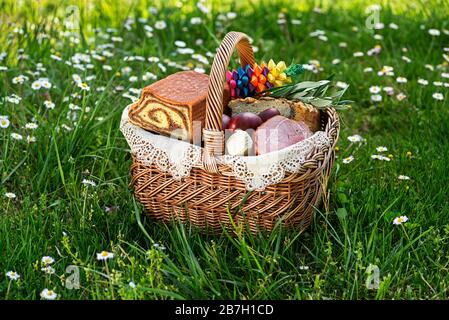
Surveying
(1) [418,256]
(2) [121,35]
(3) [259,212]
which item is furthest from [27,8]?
(1) [418,256]

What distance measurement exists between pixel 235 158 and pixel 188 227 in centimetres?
38

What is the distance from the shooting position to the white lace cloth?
2.57m

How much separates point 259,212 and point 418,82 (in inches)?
67.5

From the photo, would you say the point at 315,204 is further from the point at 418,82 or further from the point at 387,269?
the point at 418,82

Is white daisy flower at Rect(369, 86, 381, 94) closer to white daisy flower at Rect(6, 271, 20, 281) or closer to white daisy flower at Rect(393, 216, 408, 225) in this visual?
white daisy flower at Rect(393, 216, 408, 225)

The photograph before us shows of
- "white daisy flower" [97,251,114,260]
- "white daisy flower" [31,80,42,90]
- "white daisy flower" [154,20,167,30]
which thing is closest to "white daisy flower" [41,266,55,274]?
"white daisy flower" [97,251,114,260]

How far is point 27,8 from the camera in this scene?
4.62 m

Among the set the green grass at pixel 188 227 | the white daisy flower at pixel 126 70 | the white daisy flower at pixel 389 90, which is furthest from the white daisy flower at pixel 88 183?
the white daisy flower at pixel 389 90

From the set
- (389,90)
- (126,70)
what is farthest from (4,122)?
(389,90)

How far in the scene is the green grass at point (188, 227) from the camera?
2.49 metres

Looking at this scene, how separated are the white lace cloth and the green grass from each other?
21 centimetres

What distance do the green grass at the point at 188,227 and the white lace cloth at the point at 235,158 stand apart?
213 mm

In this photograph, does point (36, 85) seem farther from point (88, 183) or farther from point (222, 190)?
point (222, 190)

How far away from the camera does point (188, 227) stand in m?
2.80
